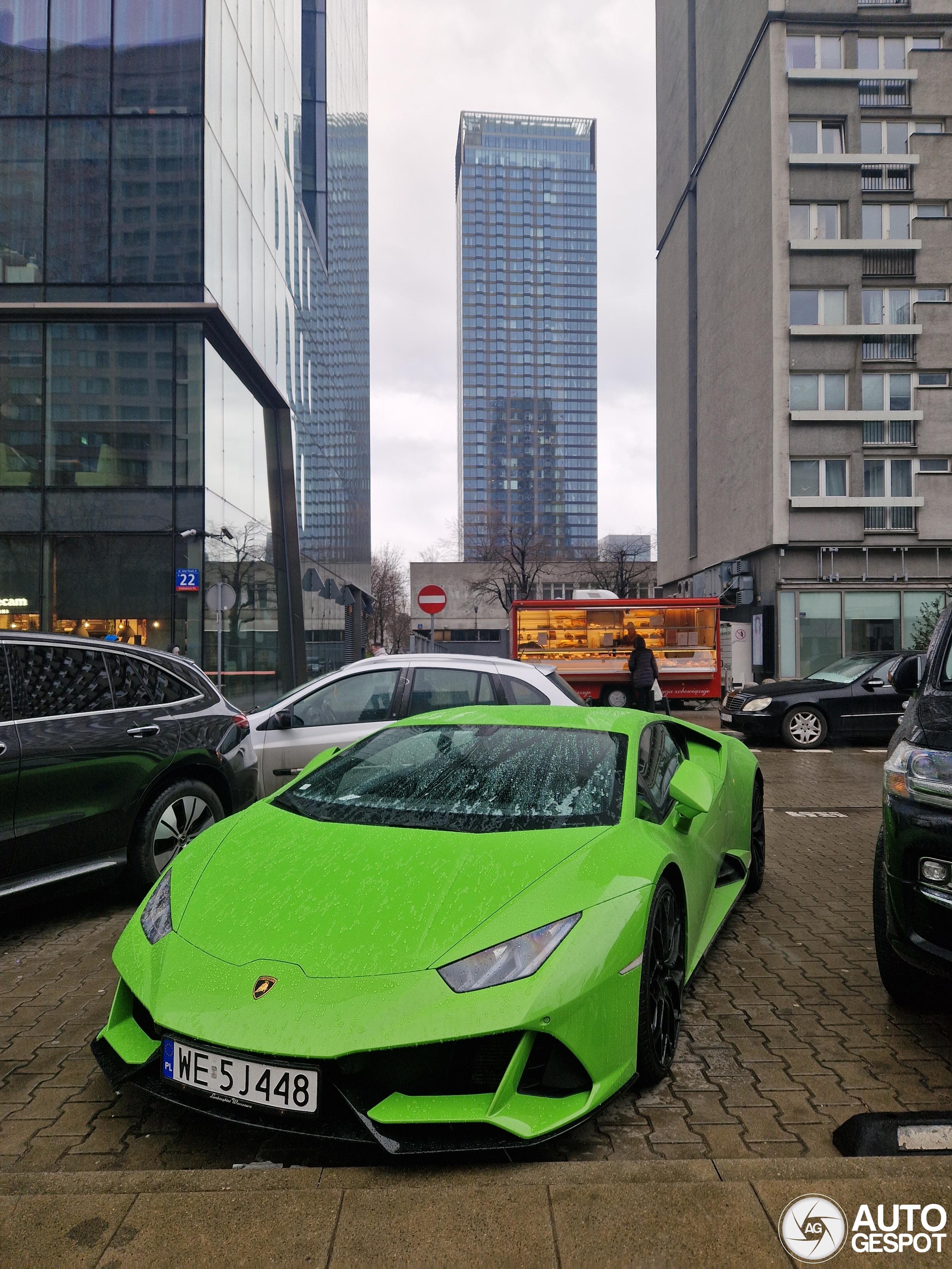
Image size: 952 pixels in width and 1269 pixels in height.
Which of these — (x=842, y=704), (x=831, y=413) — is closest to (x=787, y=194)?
(x=831, y=413)

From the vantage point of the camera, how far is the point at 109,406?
18.1m

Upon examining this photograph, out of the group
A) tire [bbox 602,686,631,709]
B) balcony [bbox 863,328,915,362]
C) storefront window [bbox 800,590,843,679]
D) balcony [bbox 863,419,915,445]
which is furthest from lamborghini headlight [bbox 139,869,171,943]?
balcony [bbox 863,328,915,362]

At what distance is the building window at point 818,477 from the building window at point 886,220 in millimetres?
8041

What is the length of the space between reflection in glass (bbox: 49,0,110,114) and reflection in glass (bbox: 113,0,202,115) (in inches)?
8.8

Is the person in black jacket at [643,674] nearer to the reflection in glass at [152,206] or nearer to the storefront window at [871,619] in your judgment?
the reflection in glass at [152,206]

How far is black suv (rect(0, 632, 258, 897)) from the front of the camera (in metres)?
4.48

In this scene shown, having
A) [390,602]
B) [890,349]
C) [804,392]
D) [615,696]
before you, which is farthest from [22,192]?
[390,602]

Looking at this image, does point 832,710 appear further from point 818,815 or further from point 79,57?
point 79,57

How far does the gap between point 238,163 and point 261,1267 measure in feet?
74.7

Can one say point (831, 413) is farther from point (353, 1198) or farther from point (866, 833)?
point (353, 1198)

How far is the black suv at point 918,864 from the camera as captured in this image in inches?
122

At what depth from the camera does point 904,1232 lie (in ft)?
6.81

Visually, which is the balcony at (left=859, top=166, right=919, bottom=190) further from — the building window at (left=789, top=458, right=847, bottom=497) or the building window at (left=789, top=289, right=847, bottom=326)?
the building window at (left=789, top=458, right=847, bottom=497)

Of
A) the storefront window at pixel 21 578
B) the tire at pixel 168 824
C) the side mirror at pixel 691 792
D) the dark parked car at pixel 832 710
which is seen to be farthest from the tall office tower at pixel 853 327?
the side mirror at pixel 691 792
